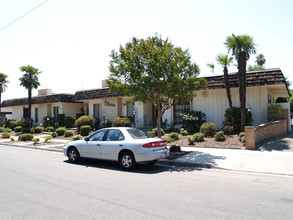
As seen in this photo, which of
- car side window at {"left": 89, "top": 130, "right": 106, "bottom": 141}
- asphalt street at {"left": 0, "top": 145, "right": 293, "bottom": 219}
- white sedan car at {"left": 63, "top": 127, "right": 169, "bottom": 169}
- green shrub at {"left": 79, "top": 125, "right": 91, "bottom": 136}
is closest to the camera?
asphalt street at {"left": 0, "top": 145, "right": 293, "bottom": 219}

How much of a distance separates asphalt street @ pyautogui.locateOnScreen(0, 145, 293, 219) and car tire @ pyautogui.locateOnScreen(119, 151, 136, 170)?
0.24 meters

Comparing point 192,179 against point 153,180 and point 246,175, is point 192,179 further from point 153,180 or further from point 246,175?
point 246,175

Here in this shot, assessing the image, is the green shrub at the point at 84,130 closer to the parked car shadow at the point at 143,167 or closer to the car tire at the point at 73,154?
the car tire at the point at 73,154

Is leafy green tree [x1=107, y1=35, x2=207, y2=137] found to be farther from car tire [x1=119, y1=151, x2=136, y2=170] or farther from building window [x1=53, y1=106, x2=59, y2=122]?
building window [x1=53, y1=106, x2=59, y2=122]

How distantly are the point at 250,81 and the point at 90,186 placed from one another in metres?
13.6

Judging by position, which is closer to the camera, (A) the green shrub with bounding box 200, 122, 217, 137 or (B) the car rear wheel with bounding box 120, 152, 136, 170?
(B) the car rear wheel with bounding box 120, 152, 136, 170

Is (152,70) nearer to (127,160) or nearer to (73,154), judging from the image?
(127,160)

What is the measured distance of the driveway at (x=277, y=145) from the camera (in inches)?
465

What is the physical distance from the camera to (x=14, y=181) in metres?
6.99

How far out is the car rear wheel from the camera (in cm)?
845

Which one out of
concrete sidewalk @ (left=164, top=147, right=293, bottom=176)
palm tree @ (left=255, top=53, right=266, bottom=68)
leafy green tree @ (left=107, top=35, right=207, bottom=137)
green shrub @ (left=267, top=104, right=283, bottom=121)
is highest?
palm tree @ (left=255, top=53, right=266, bottom=68)

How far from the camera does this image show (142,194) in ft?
18.8

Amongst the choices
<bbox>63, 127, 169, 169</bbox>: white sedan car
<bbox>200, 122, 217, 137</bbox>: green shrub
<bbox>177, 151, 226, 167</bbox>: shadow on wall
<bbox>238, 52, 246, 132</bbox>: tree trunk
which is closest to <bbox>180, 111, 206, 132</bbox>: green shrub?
<bbox>200, 122, 217, 137</bbox>: green shrub

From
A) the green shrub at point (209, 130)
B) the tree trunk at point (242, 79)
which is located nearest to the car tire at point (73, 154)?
the green shrub at point (209, 130)
